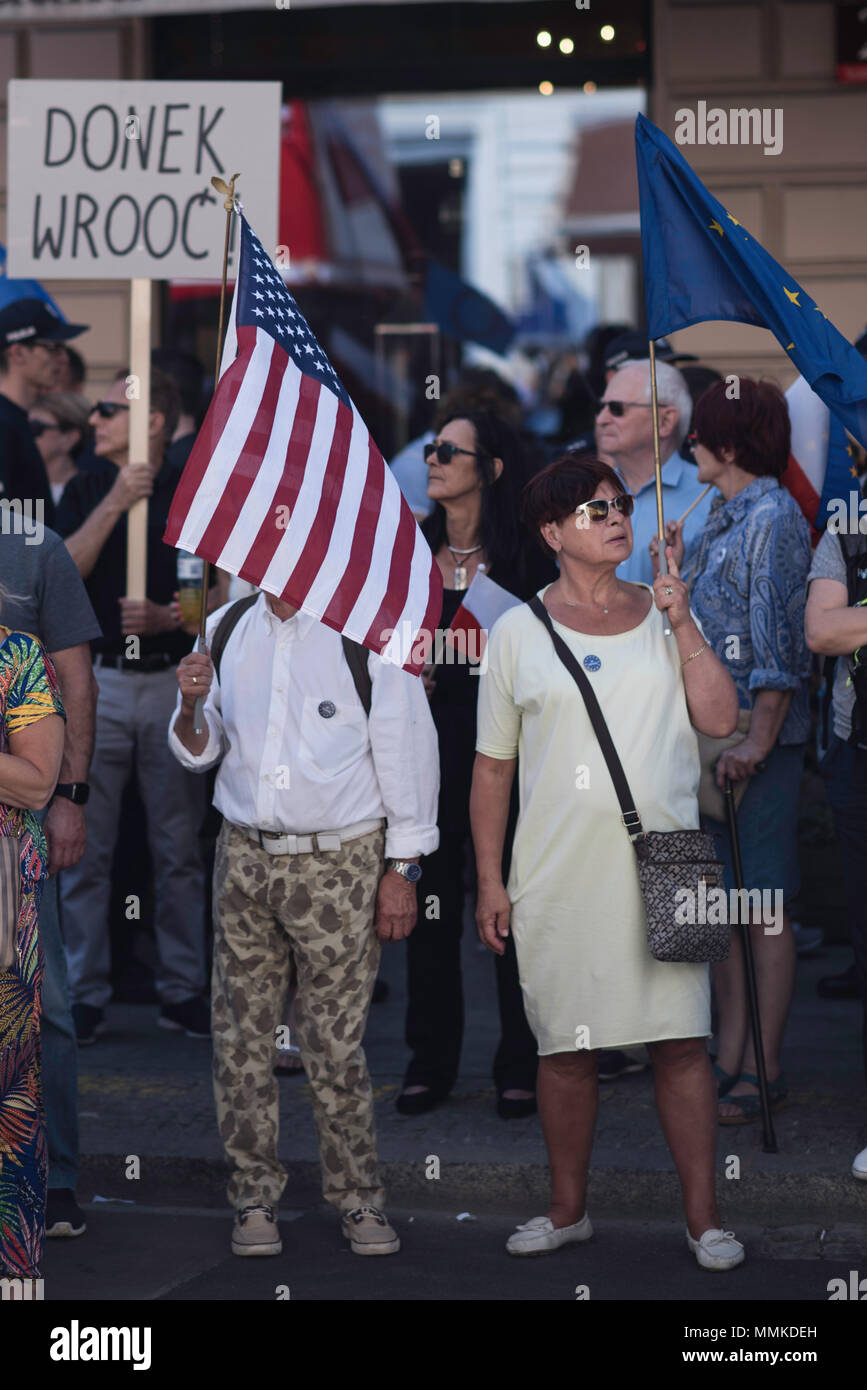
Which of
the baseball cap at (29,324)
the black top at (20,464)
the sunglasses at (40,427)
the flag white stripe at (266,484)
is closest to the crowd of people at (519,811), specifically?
the flag white stripe at (266,484)

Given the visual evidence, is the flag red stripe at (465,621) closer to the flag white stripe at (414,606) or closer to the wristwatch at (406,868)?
the flag white stripe at (414,606)

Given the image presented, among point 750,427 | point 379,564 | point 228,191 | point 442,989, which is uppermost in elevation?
point 228,191

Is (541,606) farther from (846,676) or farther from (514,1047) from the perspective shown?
(514,1047)

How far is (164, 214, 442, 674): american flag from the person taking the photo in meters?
4.62

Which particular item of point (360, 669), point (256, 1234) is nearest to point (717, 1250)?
point (256, 1234)

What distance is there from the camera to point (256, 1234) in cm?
499

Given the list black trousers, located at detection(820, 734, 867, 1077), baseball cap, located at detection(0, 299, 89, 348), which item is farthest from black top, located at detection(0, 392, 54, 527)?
black trousers, located at detection(820, 734, 867, 1077)

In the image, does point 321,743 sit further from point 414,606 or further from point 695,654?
point 695,654

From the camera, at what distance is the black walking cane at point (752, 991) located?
540cm

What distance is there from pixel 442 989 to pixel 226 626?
152 centimetres

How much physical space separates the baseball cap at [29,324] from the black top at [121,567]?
744 millimetres

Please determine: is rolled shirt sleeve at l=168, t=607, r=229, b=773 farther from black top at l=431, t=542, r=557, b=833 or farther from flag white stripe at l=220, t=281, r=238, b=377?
black top at l=431, t=542, r=557, b=833
